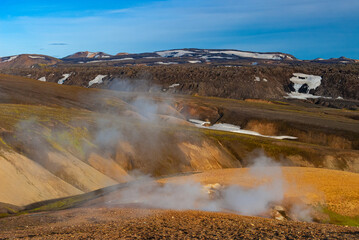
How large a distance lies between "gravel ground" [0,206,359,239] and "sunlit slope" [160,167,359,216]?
11476mm

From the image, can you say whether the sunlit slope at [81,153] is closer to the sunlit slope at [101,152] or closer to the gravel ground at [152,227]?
the sunlit slope at [101,152]

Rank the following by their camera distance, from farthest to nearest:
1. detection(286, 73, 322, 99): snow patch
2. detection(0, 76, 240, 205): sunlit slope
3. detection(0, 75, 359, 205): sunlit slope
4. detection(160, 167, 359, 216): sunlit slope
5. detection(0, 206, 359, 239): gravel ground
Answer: detection(286, 73, 322, 99): snow patch
detection(0, 75, 359, 205): sunlit slope
detection(0, 76, 240, 205): sunlit slope
detection(160, 167, 359, 216): sunlit slope
detection(0, 206, 359, 239): gravel ground

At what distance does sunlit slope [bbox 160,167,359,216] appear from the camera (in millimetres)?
35969

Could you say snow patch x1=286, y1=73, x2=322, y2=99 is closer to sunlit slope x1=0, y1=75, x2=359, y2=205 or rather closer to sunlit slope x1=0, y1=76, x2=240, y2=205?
sunlit slope x1=0, y1=75, x2=359, y2=205

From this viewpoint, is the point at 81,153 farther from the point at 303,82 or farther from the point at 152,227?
the point at 303,82

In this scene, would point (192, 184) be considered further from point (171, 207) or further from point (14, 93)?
point (14, 93)

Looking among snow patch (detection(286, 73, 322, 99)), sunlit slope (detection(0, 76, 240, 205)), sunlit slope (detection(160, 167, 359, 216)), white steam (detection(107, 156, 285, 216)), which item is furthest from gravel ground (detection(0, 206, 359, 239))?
snow patch (detection(286, 73, 322, 99))

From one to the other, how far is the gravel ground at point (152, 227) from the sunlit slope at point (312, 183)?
37.7 feet

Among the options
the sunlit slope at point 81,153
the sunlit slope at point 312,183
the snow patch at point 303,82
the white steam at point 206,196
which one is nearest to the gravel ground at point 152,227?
the white steam at point 206,196

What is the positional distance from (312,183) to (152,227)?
23.2 m

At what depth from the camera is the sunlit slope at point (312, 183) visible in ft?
118

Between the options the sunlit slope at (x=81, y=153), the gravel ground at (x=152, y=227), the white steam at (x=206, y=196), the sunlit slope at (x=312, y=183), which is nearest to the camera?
the gravel ground at (x=152, y=227)

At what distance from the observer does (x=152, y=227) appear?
23.4 m

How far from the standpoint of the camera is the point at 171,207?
105ft
